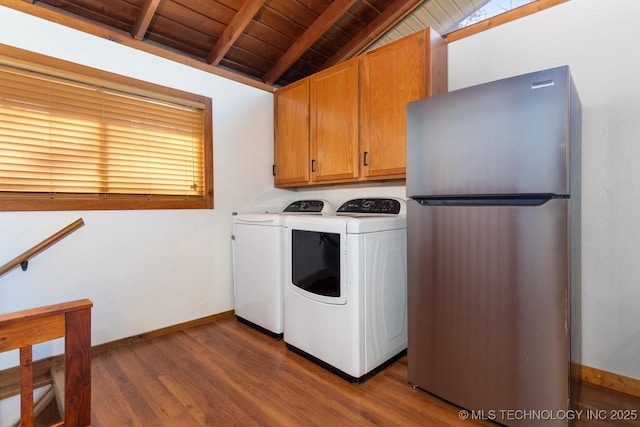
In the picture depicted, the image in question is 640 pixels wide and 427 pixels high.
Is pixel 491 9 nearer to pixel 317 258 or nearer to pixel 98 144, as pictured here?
pixel 317 258

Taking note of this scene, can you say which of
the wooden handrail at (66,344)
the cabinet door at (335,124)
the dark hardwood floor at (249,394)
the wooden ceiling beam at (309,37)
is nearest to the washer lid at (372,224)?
the cabinet door at (335,124)

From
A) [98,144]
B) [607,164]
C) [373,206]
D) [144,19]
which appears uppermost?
[144,19]

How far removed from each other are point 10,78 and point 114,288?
1490mm

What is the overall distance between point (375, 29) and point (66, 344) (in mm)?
3107

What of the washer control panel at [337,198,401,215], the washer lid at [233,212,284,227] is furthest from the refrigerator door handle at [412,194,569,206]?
the washer lid at [233,212,284,227]

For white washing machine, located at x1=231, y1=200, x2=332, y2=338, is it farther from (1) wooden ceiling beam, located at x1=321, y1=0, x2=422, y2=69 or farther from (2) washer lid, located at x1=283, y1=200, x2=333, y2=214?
(1) wooden ceiling beam, located at x1=321, y1=0, x2=422, y2=69

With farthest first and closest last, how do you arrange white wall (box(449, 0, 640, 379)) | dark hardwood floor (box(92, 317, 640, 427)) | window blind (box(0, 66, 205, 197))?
window blind (box(0, 66, 205, 197)) → white wall (box(449, 0, 640, 379)) → dark hardwood floor (box(92, 317, 640, 427))

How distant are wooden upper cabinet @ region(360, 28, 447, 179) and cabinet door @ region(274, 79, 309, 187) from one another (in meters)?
0.67

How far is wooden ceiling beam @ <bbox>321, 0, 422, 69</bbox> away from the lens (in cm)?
256

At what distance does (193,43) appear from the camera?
2721 millimetres

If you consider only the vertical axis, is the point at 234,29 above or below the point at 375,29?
below

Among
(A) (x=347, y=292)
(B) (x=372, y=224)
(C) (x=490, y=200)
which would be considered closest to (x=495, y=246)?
(C) (x=490, y=200)

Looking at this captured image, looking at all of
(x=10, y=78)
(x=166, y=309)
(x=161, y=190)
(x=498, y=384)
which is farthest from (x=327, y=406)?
(x=10, y=78)

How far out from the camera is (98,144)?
2.18 m
